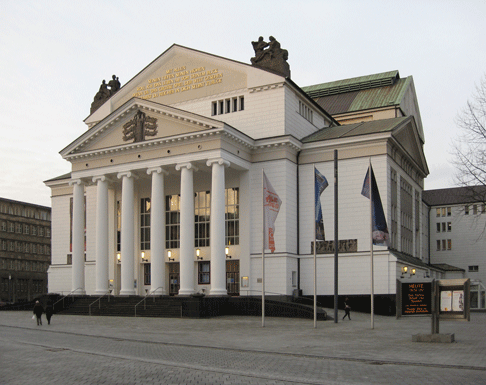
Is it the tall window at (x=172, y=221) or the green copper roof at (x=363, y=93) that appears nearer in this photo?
the tall window at (x=172, y=221)

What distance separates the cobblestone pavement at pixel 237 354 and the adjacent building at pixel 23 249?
258 ft

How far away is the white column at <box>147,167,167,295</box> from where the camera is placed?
43366 mm

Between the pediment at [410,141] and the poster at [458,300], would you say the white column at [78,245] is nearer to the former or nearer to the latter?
the pediment at [410,141]

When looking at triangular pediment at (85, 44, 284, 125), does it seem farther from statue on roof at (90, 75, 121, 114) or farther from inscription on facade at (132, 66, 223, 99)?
statue on roof at (90, 75, 121, 114)

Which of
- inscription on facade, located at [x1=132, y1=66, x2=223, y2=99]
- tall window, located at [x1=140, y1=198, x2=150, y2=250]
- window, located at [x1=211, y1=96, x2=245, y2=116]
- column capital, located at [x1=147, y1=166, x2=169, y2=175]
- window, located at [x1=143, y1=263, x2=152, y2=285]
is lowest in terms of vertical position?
window, located at [x1=143, y1=263, x2=152, y2=285]

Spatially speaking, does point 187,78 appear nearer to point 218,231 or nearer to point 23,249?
point 218,231

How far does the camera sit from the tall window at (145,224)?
49.9 metres

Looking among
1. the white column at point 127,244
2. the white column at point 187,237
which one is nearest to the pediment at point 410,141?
the white column at point 187,237

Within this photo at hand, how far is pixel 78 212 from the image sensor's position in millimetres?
48531

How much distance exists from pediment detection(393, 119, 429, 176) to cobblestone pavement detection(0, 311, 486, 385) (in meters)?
20.0

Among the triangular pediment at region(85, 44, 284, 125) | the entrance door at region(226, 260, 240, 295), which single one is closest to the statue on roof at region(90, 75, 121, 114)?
the triangular pediment at region(85, 44, 284, 125)

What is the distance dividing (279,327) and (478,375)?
54.1ft

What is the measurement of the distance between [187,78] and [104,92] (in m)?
10.4

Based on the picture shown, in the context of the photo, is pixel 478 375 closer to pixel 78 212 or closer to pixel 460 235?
pixel 78 212
